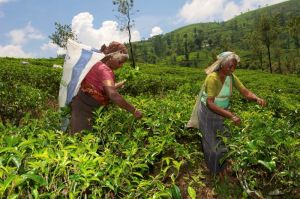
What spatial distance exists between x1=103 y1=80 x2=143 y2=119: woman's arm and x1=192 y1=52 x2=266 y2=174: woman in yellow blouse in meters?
0.98

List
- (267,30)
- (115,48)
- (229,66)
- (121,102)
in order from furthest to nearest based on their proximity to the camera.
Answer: (267,30) < (115,48) < (229,66) < (121,102)

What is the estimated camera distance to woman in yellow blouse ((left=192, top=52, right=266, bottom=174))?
16.4 ft

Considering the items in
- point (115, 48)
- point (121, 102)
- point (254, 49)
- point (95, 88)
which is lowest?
point (254, 49)

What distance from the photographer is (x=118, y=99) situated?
182 inches

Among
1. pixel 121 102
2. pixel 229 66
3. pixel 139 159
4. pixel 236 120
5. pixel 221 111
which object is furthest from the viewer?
pixel 229 66

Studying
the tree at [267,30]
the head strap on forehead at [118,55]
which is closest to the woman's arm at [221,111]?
the head strap on forehead at [118,55]

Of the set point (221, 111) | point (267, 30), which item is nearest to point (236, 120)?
point (221, 111)

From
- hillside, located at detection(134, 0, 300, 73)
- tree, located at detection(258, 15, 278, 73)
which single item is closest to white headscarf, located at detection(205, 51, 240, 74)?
hillside, located at detection(134, 0, 300, 73)

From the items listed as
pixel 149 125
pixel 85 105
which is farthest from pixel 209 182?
pixel 85 105

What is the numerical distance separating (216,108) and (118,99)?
4.04 feet

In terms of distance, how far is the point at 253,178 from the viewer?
14.2ft

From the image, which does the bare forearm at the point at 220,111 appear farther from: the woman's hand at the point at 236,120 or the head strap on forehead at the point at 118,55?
the head strap on forehead at the point at 118,55

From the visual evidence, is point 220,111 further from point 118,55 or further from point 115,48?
A: point 115,48

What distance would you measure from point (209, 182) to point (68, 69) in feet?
7.40
